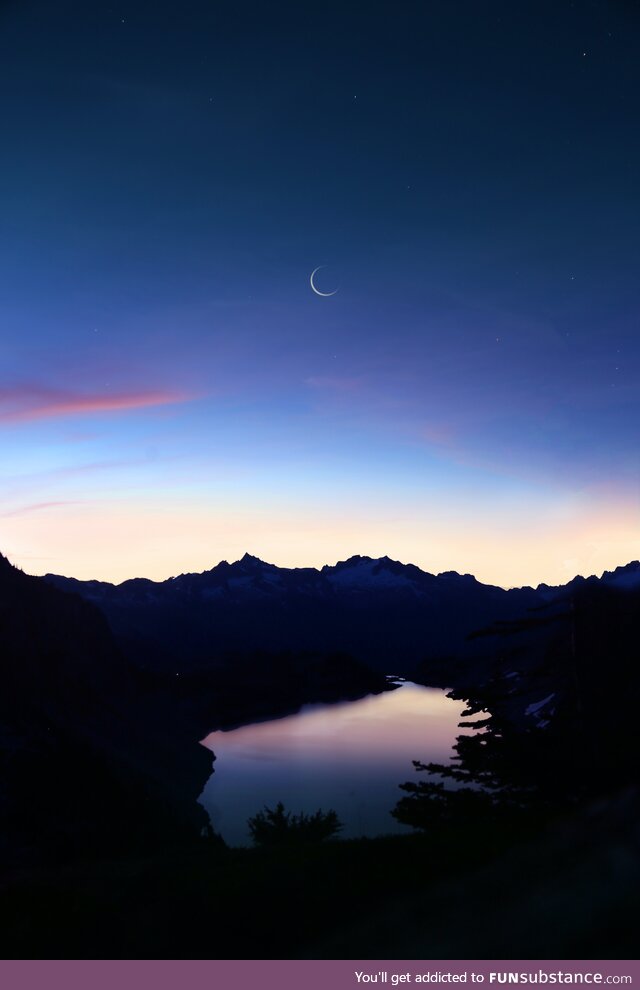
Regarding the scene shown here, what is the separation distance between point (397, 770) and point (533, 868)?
10165 centimetres

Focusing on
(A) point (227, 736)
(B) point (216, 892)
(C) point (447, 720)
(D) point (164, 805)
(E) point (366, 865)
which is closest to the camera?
(B) point (216, 892)

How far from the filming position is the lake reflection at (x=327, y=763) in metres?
71.2

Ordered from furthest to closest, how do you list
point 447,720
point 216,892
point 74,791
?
1. point 447,720
2. point 74,791
3. point 216,892

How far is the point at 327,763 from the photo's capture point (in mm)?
101688

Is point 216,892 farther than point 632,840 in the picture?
Yes

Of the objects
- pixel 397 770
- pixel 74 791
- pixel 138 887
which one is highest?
pixel 138 887

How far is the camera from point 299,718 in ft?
513

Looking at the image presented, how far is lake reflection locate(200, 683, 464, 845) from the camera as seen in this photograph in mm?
71188

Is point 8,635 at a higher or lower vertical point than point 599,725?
higher
